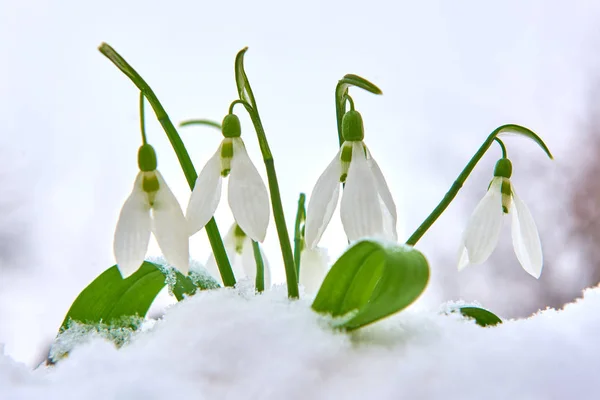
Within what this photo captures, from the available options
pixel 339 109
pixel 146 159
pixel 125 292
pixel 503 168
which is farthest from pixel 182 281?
pixel 503 168

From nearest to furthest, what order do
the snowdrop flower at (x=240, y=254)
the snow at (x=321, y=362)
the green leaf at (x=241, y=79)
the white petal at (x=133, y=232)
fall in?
1. the snow at (x=321, y=362)
2. the white petal at (x=133, y=232)
3. the green leaf at (x=241, y=79)
4. the snowdrop flower at (x=240, y=254)

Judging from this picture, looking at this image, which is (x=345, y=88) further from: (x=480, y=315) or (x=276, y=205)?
(x=480, y=315)

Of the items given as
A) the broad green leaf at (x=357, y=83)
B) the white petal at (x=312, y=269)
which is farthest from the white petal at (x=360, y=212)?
the white petal at (x=312, y=269)

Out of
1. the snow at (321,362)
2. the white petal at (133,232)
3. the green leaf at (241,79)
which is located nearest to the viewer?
the snow at (321,362)

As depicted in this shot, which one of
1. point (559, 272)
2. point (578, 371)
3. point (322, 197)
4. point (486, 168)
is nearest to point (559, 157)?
point (486, 168)

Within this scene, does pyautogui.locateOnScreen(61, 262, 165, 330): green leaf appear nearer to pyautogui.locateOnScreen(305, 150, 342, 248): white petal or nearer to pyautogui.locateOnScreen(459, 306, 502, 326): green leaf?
pyautogui.locateOnScreen(305, 150, 342, 248): white petal

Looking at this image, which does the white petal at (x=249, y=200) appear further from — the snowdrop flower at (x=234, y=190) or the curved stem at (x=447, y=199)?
the curved stem at (x=447, y=199)

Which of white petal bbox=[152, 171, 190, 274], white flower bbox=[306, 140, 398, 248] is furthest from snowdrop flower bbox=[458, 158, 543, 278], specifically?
white petal bbox=[152, 171, 190, 274]
